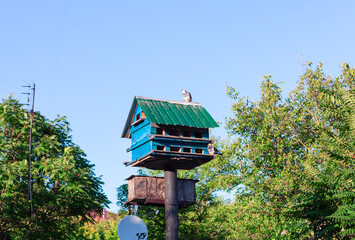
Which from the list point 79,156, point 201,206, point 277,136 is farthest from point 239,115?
point 201,206

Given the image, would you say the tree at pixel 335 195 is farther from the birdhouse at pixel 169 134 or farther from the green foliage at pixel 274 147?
the green foliage at pixel 274 147

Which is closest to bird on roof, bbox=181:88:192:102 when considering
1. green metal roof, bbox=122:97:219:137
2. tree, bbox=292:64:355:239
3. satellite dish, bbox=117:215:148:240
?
green metal roof, bbox=122:97:219:137

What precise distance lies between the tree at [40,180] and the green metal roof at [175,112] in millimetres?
8644

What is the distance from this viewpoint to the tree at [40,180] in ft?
71.1

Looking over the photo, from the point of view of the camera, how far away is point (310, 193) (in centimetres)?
1114

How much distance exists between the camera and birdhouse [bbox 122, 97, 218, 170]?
13.8m

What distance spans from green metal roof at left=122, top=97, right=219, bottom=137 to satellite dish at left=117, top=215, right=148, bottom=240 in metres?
2.94

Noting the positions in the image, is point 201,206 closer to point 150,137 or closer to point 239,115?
point 239,115

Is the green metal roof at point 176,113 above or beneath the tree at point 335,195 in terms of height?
above

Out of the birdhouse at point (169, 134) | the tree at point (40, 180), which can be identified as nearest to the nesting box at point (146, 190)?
the birdhouse at point (169, 134)

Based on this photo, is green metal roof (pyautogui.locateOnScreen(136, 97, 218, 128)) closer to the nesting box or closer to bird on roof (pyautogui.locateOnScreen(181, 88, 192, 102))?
bird on roof (pyautogui.locateOnScreen(181, 88, 192, 102))

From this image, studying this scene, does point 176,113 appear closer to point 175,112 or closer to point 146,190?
point 175,112

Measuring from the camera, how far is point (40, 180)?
23625 mm

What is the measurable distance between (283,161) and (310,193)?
14920mm
